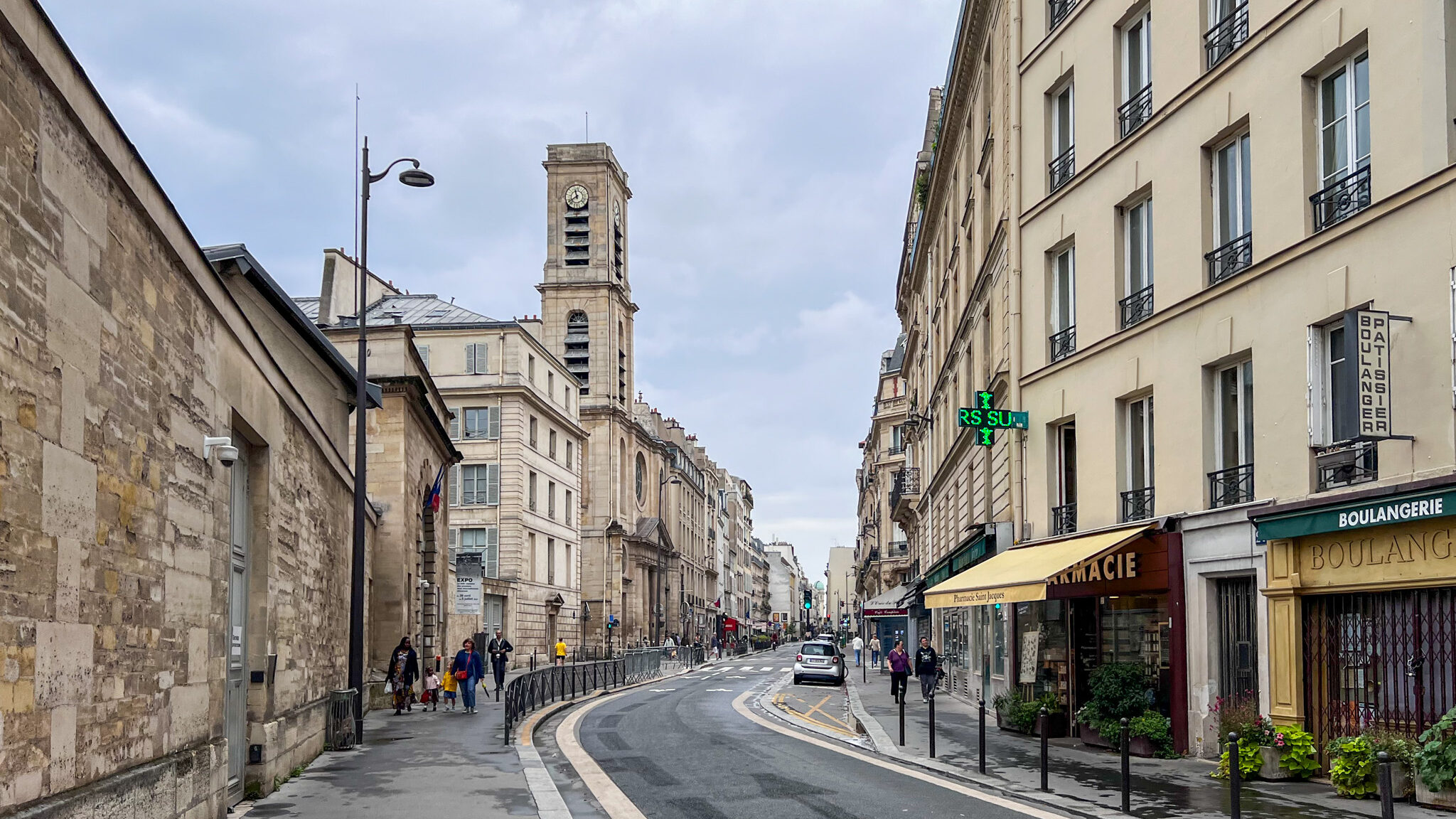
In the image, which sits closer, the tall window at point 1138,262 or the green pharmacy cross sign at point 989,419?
the tall window at point 1138,262

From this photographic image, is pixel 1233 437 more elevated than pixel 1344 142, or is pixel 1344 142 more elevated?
pixel 1344 142

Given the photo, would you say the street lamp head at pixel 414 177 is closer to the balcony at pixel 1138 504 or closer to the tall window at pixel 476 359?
the balcony at pixel 1138 504

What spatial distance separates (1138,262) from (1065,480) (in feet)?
13.1

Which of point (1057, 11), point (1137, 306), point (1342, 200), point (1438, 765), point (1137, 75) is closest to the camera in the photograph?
point (1438, 765)

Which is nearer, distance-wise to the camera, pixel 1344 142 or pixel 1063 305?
pixel 1344 142

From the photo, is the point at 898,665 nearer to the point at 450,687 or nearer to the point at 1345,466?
the point at 450,687

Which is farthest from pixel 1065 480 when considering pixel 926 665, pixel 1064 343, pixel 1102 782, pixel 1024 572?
pixel 926 665

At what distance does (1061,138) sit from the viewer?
72.3 feet

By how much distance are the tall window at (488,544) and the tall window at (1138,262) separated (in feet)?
147

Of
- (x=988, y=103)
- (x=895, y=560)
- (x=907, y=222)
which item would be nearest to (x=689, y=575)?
(x=895, y=560)

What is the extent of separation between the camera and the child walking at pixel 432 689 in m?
28.5

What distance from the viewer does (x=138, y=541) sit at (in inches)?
371

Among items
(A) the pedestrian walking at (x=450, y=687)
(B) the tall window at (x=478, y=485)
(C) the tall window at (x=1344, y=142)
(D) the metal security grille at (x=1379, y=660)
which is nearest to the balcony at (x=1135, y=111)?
(C) the tall window at (x=1344, y=142)

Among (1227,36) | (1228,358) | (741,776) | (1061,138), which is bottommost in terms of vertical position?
(741,776)
